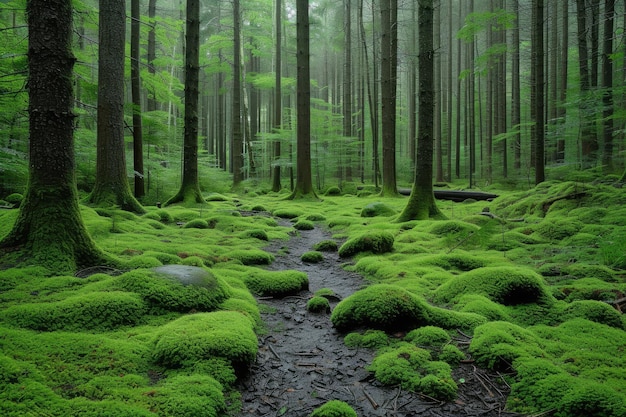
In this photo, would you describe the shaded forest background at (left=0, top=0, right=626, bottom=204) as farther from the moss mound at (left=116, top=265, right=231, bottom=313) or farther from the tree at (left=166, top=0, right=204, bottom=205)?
the moss mound at (left=116, top=265, right=231, bottom=313)

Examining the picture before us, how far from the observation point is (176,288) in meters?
3.55

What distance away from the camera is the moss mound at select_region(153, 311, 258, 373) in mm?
2576

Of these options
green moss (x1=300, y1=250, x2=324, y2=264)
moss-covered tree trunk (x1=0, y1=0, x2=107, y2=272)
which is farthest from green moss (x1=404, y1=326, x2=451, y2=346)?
moss-covered tree trunk (x1=0, y1=0, x2=107, y2=272)

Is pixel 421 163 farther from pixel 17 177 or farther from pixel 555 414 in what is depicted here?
pixel 17 177

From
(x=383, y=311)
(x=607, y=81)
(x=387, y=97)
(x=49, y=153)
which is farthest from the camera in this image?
(x=387, y=97)

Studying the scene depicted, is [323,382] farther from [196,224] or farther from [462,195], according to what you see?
[462,195]

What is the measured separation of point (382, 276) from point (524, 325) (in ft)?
6.53

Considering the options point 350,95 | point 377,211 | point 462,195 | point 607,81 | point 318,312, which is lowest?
point 318,312

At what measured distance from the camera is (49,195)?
3.74m

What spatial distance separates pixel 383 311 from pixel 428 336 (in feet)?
1.51

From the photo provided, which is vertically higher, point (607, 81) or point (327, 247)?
point (607, 81)

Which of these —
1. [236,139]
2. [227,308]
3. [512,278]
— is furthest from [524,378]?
[236,139]

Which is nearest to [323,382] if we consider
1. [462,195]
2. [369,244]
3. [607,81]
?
[369,244]

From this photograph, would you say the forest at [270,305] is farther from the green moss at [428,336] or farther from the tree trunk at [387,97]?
the tree trunk at [387,97]
